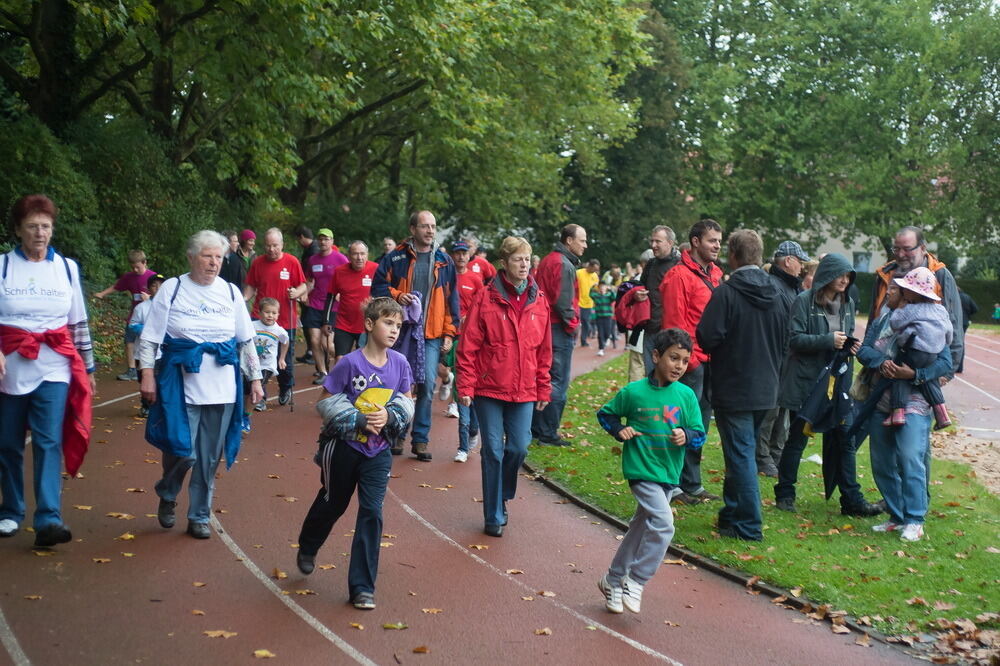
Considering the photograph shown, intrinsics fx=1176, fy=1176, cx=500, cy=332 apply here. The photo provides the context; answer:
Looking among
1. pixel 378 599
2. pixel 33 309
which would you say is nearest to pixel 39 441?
pixel 33 309

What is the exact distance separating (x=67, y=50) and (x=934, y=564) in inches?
698

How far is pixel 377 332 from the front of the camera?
7.04m

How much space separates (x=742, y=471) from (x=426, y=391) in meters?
3.79

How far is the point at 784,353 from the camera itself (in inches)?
383

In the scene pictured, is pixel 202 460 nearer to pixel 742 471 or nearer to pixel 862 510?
pixel 742 471

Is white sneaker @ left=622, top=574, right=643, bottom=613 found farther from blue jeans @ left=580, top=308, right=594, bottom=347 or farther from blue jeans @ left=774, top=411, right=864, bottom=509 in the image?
blue jeans @ left=580, top=308, right=594, bottom=347

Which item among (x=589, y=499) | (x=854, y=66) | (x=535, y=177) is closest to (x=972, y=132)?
(x=854, y=66)

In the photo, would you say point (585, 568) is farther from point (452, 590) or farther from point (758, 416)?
point (758, 416)

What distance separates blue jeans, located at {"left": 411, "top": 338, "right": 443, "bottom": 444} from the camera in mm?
11586

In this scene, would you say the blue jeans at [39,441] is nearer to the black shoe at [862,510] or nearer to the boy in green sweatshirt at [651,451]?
the boy in green sweatshirt at [651,451]

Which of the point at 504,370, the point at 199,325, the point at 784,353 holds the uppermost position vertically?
the point at 199,325

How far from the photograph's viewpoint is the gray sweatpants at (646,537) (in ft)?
23.2

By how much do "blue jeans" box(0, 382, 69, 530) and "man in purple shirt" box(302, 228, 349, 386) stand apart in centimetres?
828

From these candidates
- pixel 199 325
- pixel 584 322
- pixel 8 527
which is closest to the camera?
pixel 8 527
